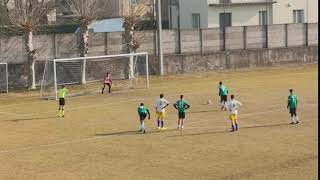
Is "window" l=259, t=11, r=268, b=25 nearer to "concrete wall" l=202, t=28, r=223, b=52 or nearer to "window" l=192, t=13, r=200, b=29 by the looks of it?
"window" l=192, t=13, r=200, b=29

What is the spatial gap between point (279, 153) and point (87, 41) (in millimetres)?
25764

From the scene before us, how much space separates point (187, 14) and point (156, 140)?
3924 centimetres

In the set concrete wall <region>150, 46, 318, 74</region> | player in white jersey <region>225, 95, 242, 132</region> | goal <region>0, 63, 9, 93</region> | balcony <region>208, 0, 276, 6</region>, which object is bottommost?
player in white jersey <region>225, 95, 242, 132</region>

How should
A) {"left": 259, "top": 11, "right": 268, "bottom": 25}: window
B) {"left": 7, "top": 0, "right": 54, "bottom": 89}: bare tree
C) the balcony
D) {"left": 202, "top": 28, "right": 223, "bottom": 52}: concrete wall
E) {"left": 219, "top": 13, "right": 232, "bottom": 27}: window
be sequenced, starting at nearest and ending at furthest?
1. {"left": 7, "top": 0, "right": 54, "bottom": 89}: bare tree
2. {"left": 202, "top": 28, "right": 223, "bottom": 52}: concrete wall
3. the balcony
4. {"left": 219, "top": 13, "right": 232, "bottom": 27}: window
5. {"left": 259, "top": 11, "right": 268, "bottom": 25}: window

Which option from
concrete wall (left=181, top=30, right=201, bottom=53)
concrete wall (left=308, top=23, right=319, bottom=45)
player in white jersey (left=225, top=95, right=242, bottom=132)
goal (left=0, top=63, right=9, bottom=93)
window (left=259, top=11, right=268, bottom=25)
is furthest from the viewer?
window (left=259, top=11, right=268, bottom=25)

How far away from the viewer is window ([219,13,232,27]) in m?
59.2

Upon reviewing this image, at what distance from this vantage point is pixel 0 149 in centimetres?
2138

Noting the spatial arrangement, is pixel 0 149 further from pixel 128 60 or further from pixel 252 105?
pixel 128 60

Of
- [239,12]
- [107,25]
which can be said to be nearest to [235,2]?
[239,12]

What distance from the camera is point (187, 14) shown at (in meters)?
60.1

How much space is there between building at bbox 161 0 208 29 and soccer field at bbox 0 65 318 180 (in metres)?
23.0

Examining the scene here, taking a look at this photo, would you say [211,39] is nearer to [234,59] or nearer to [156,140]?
[234,59]

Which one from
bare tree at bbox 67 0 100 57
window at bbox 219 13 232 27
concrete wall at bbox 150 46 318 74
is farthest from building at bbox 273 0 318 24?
bare tree at bbox 67 0 100 57

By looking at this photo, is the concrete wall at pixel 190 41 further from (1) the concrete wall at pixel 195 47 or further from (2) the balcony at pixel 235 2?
(2) the balcony at pixel 235 2
